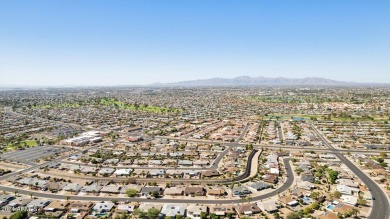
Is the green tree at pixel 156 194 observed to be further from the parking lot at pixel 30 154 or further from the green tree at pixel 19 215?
the parking lot at pixel 30 154

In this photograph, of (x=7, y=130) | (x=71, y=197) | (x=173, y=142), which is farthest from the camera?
(x=7, y=130)

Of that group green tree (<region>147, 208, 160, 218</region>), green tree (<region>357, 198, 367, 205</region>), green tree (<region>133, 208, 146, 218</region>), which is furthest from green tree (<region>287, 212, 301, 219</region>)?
green tree (<region>133, 208, 146, 218</region>)

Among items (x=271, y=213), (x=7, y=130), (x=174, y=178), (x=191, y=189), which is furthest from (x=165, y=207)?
(x=7, y=130)

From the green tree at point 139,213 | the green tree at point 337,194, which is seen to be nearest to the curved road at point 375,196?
the green tree at point 337,194

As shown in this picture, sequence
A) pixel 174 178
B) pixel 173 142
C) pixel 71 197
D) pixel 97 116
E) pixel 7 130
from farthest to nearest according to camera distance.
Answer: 1. pixel 97 116
2. pixel 7 130
3. pixel 173 142
4. pixel 174 178
5. pixel 71 197

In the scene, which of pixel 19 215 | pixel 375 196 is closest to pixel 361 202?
pixel 375 196

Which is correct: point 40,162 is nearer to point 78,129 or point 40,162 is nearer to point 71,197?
point 71,197

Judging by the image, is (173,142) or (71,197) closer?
(71,197)

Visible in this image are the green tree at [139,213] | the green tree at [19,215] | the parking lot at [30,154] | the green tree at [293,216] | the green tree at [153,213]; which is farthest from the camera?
the parking lot at [30,154]

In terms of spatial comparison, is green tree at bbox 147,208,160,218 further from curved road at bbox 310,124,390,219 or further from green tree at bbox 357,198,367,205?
green tree at bbox 357,198,367,205
